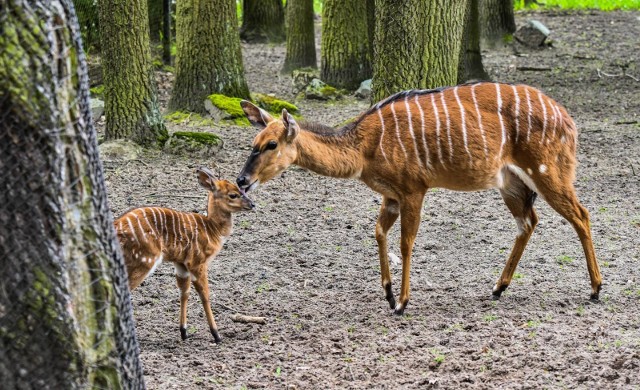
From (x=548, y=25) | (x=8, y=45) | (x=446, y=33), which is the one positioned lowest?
(x=548, y=25)

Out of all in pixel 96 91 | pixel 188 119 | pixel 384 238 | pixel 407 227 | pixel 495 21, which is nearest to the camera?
pixel 407 227

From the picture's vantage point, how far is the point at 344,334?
5719 millimetres

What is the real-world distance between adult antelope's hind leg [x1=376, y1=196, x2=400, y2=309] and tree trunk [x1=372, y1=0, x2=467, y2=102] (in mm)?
3169

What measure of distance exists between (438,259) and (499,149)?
1.34 m

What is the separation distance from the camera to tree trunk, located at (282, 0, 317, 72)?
15570 mm

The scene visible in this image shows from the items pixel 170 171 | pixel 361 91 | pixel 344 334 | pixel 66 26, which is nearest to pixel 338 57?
pixel 361 91

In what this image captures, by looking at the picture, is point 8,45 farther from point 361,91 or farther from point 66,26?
point 361,91

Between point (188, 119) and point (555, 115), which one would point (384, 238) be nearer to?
point (555, 115)

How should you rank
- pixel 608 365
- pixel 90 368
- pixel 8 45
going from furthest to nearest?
pixel 608 365 < pixel 90 368 < pixel 8 45

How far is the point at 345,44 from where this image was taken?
45.4 feet

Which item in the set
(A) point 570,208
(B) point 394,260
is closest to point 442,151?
(A) point 570,208

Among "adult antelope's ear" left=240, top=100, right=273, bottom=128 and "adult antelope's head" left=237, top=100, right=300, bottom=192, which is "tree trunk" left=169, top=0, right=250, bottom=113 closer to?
"adult antelope's ear" left=240, top=100, right=273, bottom=128

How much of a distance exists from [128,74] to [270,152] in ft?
13.9

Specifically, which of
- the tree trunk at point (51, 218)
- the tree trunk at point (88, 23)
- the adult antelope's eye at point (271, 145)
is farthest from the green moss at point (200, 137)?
the tree trunk at point (51, 218)
